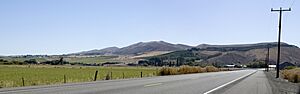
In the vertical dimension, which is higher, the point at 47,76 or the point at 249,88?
the point at 249,88

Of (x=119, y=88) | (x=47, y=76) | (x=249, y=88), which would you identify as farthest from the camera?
(x=47, y=76)

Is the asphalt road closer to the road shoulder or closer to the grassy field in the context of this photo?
the road shoulder

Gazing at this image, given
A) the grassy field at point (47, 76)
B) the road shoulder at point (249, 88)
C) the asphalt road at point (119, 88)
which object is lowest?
the grassy field at point (47, 76)

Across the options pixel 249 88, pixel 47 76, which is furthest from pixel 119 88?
pixel 47 76

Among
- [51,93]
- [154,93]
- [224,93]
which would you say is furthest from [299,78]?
[51,93]

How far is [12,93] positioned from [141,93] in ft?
18.6

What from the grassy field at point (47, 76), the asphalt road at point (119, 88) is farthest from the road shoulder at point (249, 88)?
the grassy field at point (47, 76)

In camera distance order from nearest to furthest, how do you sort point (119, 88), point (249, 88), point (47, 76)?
1. point (119, 88)
2. point (249, 88)
3. point (47, 76)

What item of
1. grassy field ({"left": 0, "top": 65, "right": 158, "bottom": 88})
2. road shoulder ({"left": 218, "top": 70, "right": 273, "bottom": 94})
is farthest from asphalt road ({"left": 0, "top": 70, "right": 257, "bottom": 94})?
grassy field ({"left": 0, "top": 65, "right": 158, "bottom": 88})

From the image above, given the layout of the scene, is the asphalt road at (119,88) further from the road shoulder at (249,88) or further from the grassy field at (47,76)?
the grassy field at (47,76)

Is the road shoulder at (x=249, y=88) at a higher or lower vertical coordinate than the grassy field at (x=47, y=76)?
Result: higher

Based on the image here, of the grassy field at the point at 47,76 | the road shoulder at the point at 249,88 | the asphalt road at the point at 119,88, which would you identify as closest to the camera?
the asphalt road at the point at 119,88

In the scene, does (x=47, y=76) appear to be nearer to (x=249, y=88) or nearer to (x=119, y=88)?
(x=249, y=88)

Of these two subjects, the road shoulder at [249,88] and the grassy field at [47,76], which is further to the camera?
the grassy field at [47,76]
